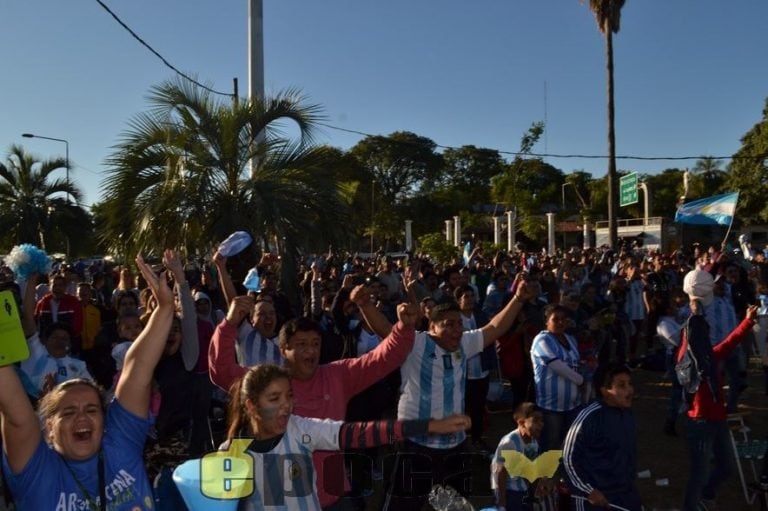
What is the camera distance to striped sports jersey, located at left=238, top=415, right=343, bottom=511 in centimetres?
235

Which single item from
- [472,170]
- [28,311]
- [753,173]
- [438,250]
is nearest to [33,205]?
[438,250]

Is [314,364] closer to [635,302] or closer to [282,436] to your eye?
[282,436]

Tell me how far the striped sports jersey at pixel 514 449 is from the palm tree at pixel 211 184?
4968mm

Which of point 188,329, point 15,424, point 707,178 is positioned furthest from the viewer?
point 707,178

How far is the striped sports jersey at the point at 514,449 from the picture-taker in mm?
4059

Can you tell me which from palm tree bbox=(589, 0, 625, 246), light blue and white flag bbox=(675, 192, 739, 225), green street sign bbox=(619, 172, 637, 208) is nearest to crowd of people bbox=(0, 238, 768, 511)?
light blue and white flag bbox=(675, 192, 739, 225)

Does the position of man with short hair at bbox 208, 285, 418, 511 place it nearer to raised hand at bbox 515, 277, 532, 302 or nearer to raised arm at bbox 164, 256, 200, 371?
raised arm at bbox 164, 256, 200, 371

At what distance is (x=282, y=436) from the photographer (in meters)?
2.48

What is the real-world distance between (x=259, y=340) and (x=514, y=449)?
78.4 inches

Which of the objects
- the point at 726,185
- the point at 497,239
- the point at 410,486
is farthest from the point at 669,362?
the point at 726,185

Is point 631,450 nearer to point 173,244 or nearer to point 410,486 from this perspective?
point 410,486

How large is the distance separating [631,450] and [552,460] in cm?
82

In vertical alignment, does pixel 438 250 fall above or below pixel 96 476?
above

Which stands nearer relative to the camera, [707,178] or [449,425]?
[449,425]
